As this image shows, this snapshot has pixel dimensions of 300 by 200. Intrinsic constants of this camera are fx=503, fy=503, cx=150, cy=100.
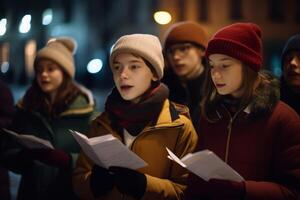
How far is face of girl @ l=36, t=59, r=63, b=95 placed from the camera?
3604 millimetres

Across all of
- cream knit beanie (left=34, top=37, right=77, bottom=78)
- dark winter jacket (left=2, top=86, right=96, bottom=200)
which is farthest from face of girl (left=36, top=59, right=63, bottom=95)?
dark winter jacket (left=2, top=86, right=96, bottom=200)

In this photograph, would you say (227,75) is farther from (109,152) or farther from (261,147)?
(109,152)

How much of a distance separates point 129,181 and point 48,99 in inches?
56.0

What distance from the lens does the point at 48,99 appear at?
366 centimetres

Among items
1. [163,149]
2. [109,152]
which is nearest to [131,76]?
[163,149]

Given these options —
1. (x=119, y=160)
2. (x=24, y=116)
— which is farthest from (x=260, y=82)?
(x=24, y=116)

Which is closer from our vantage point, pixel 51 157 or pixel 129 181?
pixel 129 181

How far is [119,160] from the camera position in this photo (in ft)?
8.07

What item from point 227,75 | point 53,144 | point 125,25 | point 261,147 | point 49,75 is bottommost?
point 125,25

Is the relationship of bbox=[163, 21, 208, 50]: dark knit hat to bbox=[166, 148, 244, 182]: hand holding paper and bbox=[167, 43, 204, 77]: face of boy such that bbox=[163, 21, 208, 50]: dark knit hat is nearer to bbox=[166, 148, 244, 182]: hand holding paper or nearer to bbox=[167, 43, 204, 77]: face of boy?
bbox=[167, 43, 204, 77]: face of boy

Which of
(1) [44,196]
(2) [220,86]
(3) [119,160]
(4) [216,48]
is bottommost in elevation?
(1) [44,196]

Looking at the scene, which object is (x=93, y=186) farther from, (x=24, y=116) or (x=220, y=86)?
(x=24, y=116)

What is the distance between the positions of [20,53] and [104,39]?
521 centimetres

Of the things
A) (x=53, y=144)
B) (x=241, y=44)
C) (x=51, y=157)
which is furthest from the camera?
(x=53, y=144)
